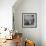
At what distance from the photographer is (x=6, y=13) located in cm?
481

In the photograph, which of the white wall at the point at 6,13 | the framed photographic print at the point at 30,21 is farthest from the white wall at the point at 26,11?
the white wall at the point at 6,13

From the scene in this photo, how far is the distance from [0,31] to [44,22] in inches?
85.3

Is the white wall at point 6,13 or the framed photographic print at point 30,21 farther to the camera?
the framed photographic print at point 30,21

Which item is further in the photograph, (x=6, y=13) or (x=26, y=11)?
(x=26, y=11)

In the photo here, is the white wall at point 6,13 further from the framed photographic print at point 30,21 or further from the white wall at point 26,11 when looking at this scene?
the framed photographic print at point 30,21

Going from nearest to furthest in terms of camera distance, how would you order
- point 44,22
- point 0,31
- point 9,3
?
point 0,31 → point 9,3 → point 44,22

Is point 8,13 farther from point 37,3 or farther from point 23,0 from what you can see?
point 37,3

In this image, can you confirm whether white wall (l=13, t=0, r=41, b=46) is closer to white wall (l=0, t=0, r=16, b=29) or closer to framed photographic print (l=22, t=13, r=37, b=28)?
framed photographic print (l=22, t=13, r=37, b=28)

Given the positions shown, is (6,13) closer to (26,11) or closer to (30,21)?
(26,11)

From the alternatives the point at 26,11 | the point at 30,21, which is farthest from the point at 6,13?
the point at 30,21

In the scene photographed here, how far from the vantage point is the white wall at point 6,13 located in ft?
15.5

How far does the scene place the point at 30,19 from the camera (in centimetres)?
588

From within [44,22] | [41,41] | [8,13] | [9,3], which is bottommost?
[41,41]

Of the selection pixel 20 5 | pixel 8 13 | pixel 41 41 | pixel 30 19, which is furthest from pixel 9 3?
pixel 41 41
